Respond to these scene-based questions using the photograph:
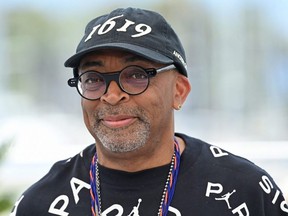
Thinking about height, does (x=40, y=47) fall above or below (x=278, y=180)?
above

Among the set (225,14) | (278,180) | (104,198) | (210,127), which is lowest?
(278,180)

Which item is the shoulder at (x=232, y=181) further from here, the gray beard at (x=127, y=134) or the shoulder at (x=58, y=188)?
the shoulder at (x=58, y=188)

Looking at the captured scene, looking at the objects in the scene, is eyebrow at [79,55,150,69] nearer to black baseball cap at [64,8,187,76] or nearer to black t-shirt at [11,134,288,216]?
black baseball cap at [64,8,187,76]

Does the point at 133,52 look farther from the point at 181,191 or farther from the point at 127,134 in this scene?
the point at 181,191

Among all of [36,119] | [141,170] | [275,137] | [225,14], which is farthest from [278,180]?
[141,170]

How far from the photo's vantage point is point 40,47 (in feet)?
21.4

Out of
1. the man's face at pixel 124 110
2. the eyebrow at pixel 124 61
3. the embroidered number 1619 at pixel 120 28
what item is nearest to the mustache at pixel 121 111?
the man's face at pixel 124 110

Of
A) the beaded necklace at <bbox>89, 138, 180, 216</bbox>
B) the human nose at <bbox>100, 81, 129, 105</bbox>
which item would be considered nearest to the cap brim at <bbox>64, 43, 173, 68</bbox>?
the human nose at <bbox>100, 81, 129, 105</bbox>

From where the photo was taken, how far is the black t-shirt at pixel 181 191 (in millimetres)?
2432

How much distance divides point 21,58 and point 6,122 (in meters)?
0.60

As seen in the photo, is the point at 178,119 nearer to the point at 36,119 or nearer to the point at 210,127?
the point at 210,127

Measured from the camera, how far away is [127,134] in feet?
7.76

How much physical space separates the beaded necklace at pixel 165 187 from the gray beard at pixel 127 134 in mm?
173

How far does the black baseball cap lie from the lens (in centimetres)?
238
